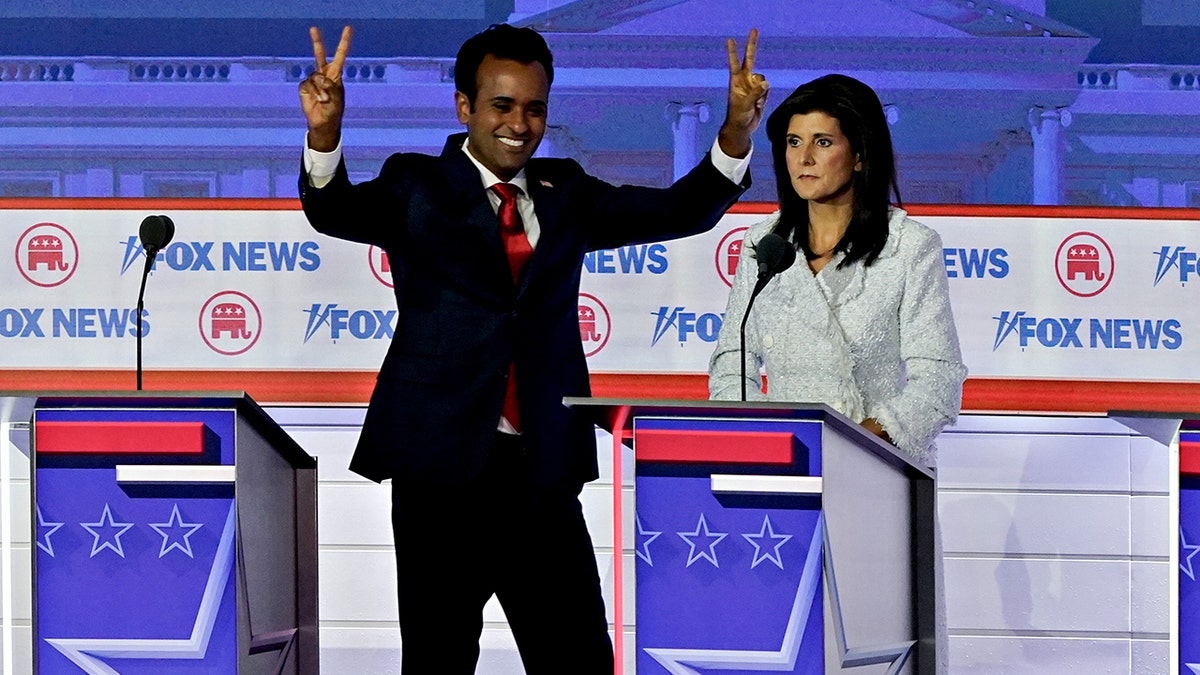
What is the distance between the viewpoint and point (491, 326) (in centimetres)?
280

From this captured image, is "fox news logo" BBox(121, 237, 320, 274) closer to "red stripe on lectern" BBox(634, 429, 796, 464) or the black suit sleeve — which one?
the black suit sleeve

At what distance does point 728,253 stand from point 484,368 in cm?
152

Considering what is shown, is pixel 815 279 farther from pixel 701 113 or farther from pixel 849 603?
pixel 701 113

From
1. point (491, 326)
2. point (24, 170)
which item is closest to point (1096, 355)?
point (491, 326)

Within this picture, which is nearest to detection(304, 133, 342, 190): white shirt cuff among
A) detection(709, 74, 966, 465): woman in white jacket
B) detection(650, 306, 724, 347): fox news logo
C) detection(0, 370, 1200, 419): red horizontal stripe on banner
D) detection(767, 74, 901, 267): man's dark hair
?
detection(709, 74, 966, 465): woman in white jacket

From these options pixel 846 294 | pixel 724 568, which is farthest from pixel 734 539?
pixel 846 294

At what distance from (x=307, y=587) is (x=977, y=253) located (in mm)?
2069

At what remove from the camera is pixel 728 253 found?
4164 millimetres

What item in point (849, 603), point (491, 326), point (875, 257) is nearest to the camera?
point (849, 603)

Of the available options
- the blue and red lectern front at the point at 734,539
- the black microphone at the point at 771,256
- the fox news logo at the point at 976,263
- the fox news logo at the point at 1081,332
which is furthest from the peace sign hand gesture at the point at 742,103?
the fox news logo at the point at 1081,332

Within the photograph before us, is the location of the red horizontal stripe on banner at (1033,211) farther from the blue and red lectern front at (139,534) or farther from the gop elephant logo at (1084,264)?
the blue and red lectern front at (139,534)

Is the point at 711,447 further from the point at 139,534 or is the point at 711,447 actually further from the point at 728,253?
the point at 728,253

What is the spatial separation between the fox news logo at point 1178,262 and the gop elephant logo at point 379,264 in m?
2.12

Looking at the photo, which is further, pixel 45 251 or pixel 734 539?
pixel 45 251
